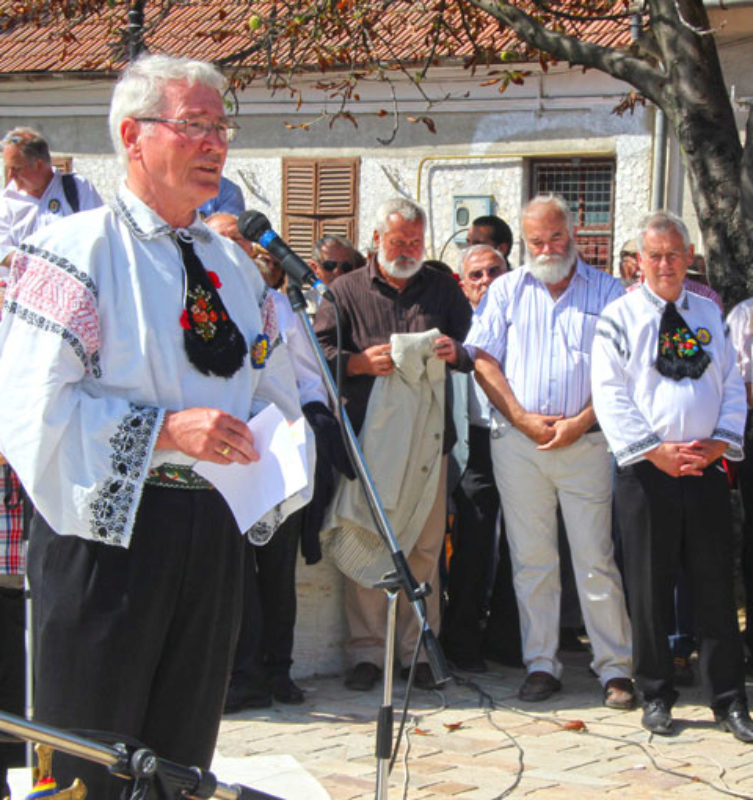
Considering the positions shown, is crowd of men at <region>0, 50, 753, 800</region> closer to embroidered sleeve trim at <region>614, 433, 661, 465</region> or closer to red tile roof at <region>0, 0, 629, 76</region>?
embroidered sleeve trim at <region>614, 433, 661, 465</region>

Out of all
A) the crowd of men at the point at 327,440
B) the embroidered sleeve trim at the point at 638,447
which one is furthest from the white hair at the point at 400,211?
the embroidered sleeve trim at the point at 638,447

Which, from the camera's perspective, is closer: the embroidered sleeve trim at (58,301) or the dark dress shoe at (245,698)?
the embroidered sleeve trim at (58,301)

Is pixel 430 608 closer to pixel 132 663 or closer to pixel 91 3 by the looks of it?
pixel 132 663

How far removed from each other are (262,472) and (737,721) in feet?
11.2

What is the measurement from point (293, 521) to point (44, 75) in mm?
12777

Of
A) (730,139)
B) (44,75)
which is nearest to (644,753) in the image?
(730,139)

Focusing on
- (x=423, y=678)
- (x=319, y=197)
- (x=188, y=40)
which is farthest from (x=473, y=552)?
(x=188, y=40)

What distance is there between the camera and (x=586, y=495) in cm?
645

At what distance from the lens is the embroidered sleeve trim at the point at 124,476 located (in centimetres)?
305

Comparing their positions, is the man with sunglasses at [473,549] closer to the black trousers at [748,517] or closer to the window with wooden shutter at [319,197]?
the black trousers at [748,517]

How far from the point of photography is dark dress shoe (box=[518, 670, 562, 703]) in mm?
6379

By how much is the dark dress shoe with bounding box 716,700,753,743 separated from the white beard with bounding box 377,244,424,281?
2.50 m

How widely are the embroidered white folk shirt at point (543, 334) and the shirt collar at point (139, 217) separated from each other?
134 inches

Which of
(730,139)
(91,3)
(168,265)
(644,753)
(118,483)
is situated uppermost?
(91,3)
